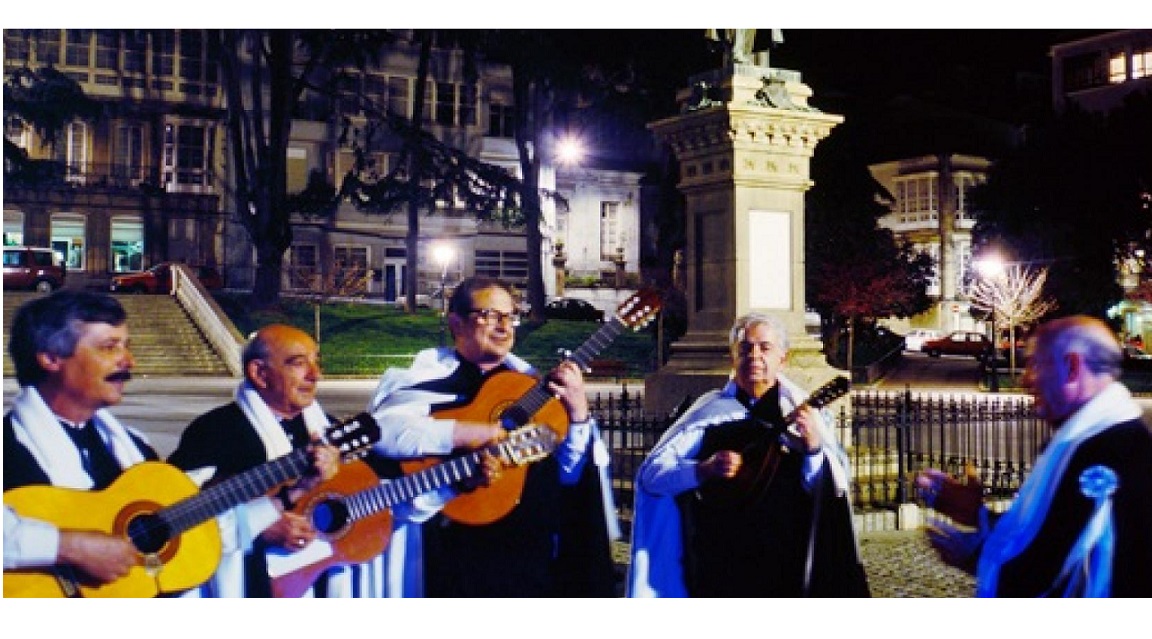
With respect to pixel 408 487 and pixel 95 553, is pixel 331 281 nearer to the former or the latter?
pixel 408 487

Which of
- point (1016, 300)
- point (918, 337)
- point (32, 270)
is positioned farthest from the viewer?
point (918, 337)

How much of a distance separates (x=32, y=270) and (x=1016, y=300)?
7205 mm

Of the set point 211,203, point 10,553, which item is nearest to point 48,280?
point 10,553

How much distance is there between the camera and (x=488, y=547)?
263 inches

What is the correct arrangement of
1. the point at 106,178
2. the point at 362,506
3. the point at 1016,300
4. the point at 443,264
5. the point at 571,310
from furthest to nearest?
the point at 1016,300, the point at 106,178, the point at 443,264, the point at 571,310, the point at 362,506

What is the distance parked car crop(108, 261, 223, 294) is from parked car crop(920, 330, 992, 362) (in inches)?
405

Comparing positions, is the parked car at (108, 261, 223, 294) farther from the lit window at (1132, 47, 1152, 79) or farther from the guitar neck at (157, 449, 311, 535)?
the lit window at (1132, 47, 1152, 79)

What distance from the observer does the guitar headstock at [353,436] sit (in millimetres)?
6094

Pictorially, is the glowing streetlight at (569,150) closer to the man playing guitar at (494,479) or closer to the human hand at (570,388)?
the man playing guitar at (494,479)

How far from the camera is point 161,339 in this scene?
8.38 m

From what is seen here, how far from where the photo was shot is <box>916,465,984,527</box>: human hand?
555 cm

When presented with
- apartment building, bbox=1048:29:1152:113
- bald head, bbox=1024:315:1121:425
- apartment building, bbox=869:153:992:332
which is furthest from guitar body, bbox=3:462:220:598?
apartment building, bbox=869:153:992:332

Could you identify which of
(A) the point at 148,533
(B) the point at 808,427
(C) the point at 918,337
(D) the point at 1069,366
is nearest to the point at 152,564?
(A) the point at 148,533

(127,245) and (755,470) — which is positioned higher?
(127,245)
